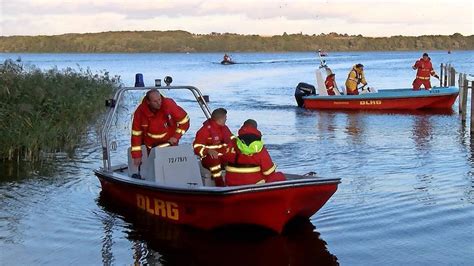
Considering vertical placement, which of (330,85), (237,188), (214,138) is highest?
(330,85)

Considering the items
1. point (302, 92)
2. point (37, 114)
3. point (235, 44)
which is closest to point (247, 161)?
point (37, 114)

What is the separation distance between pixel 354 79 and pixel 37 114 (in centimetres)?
1324

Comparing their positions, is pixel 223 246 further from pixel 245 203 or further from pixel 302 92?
pixel 302 92

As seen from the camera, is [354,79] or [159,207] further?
[354,79]

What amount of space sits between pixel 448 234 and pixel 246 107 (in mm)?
21235

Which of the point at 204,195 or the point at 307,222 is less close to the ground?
the point at 204,195

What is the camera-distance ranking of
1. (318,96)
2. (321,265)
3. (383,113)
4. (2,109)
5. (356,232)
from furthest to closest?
1. (318,96)
2. (383,113)
3. (2,109)
4. (356,232)
5. (321,265)

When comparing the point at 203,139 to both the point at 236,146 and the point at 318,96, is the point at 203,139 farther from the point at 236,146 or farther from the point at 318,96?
the point at 318,96

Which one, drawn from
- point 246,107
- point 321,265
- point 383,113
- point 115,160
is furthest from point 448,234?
point 246,107

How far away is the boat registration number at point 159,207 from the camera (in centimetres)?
980

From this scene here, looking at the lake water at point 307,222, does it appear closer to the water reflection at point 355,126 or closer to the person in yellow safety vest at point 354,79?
the water reflection at point 355,126

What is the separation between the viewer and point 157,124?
10820 mm

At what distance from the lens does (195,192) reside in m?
9.05

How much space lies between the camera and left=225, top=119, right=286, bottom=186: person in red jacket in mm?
8828
